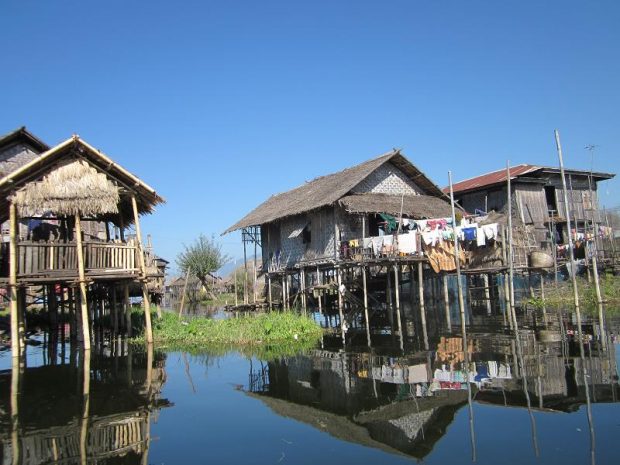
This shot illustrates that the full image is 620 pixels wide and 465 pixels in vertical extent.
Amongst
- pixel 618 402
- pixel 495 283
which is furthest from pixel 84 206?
pixel 495 283

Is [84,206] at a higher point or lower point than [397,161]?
lower

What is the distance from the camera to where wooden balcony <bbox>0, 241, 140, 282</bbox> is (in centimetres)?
1230

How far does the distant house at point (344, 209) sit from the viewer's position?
2070 centimetres

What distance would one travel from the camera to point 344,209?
20.8m

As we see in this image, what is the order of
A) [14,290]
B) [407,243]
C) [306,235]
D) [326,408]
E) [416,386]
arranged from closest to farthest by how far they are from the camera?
[326,408], [416,386], [14,290], [407,243], [306,235]

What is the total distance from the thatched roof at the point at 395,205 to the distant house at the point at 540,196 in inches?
266

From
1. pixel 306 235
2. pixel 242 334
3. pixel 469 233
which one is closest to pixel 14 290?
pixel 242 334

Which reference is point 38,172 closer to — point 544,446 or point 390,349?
point 390,349

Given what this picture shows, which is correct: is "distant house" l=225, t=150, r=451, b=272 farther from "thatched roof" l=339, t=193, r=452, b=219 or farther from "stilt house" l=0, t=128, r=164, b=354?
"stilt house" l=0, t=128, r=164, b=354

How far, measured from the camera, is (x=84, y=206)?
12695 mm

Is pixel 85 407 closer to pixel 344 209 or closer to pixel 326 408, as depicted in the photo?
pixel 326 408

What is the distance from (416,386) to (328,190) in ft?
47.5

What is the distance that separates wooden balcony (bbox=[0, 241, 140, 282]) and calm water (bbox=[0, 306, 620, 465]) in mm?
2118

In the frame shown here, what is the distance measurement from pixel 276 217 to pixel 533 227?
47.7 ft
